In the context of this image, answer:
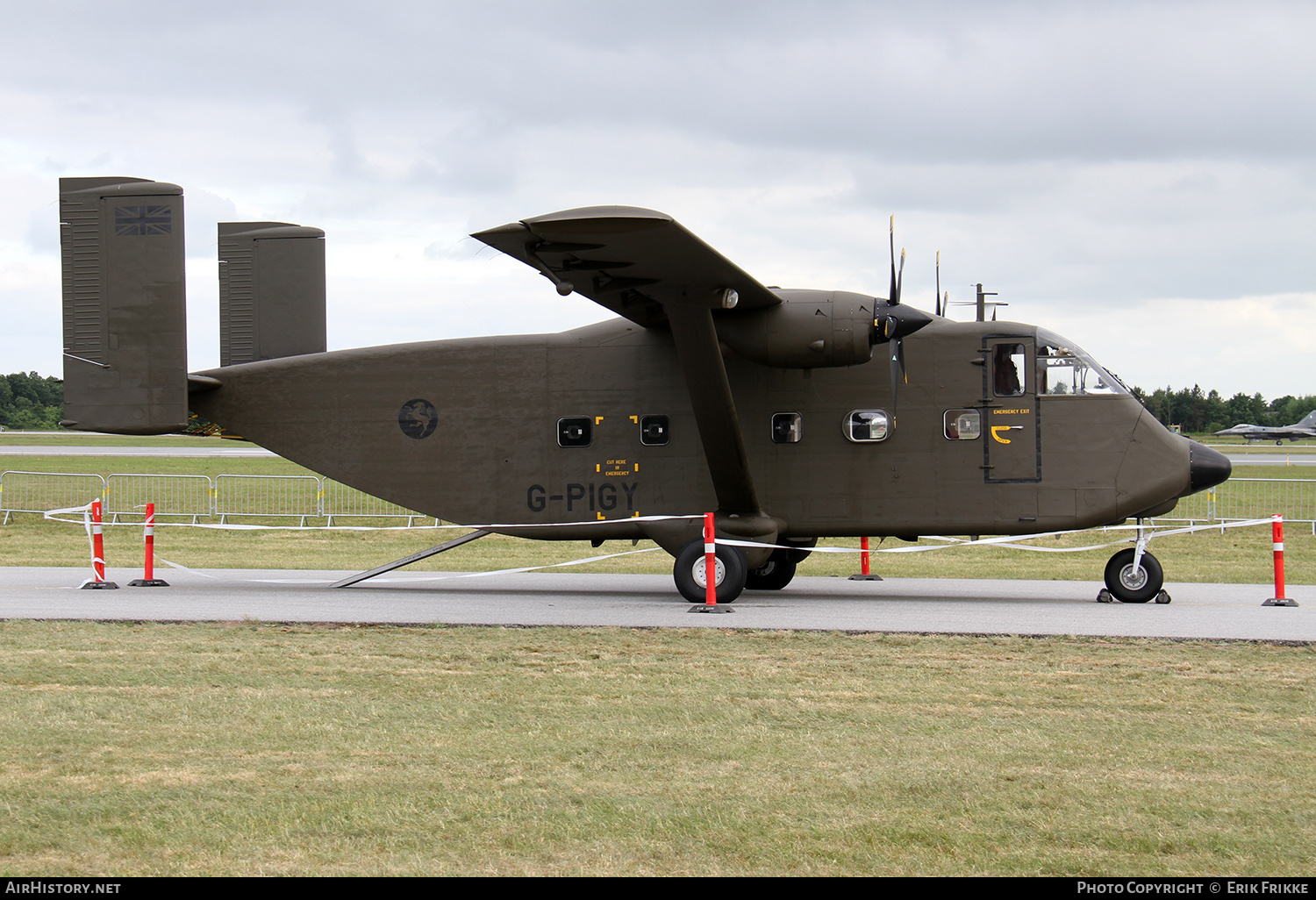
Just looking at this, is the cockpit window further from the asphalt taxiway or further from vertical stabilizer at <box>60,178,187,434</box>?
vertical stabilizer at <box>60,178,187,434</box>

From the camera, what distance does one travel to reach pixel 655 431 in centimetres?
1530

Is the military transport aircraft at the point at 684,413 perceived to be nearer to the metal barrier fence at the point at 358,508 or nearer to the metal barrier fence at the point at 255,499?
the metal barrier fence at the point at 358,508

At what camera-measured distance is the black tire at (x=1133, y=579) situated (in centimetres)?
1435

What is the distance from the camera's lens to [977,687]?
8.55m

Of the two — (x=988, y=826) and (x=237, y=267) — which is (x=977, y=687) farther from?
(x=237, y=267)

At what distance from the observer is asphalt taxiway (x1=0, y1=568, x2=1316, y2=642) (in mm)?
12125

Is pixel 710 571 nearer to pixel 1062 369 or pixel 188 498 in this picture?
pixel 1062 369

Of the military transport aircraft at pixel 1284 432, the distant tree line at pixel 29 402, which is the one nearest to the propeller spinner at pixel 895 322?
the military transport aircraft at pixel 1284 432

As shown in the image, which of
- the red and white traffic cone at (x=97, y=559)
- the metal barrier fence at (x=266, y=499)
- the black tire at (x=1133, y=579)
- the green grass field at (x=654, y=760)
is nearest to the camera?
the green grass field at (x=654, y=760)

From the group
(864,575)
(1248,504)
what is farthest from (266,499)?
(1248,504)

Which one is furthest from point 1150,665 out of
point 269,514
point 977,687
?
point 269,514

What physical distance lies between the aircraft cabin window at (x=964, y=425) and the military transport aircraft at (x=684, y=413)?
0.03 meters

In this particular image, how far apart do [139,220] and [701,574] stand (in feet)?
29.6

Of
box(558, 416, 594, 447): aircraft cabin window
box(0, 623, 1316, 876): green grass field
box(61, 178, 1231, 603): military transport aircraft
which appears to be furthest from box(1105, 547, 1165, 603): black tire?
box(558, 416, 594, 447): aircraft cabin window
